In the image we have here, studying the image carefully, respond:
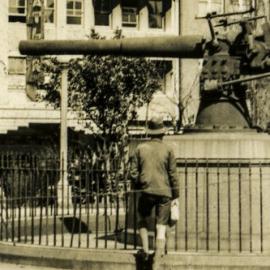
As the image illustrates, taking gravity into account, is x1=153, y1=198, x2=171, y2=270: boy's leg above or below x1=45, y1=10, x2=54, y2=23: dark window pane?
below

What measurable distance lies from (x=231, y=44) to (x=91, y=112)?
20.3 metres

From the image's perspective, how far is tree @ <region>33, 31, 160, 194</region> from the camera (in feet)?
102

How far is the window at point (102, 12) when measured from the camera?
4128 centimetres

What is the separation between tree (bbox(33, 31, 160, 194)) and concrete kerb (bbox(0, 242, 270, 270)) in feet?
60.9

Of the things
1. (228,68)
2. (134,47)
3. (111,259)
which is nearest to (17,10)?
(134,47)

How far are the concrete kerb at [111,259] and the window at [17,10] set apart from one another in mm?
28291

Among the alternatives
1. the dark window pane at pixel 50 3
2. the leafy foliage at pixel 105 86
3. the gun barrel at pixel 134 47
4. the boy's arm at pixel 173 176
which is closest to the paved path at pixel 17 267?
the boy's arm at pixel 173 176

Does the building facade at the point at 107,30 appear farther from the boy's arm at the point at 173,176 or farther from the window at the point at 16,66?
the boy's arm at the point at 173,176

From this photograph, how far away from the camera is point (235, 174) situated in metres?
11.9

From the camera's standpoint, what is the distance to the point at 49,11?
130 ft

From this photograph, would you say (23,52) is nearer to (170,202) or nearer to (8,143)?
(170,202)

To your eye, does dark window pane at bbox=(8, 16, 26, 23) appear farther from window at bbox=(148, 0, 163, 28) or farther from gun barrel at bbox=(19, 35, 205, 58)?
gun barrel at bbox=(19, 35, 205, 58)

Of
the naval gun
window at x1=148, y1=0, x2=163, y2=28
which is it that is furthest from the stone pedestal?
window at x1=148, y1=0, x2=163, y2=28

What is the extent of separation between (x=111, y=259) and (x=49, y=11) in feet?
97.1
